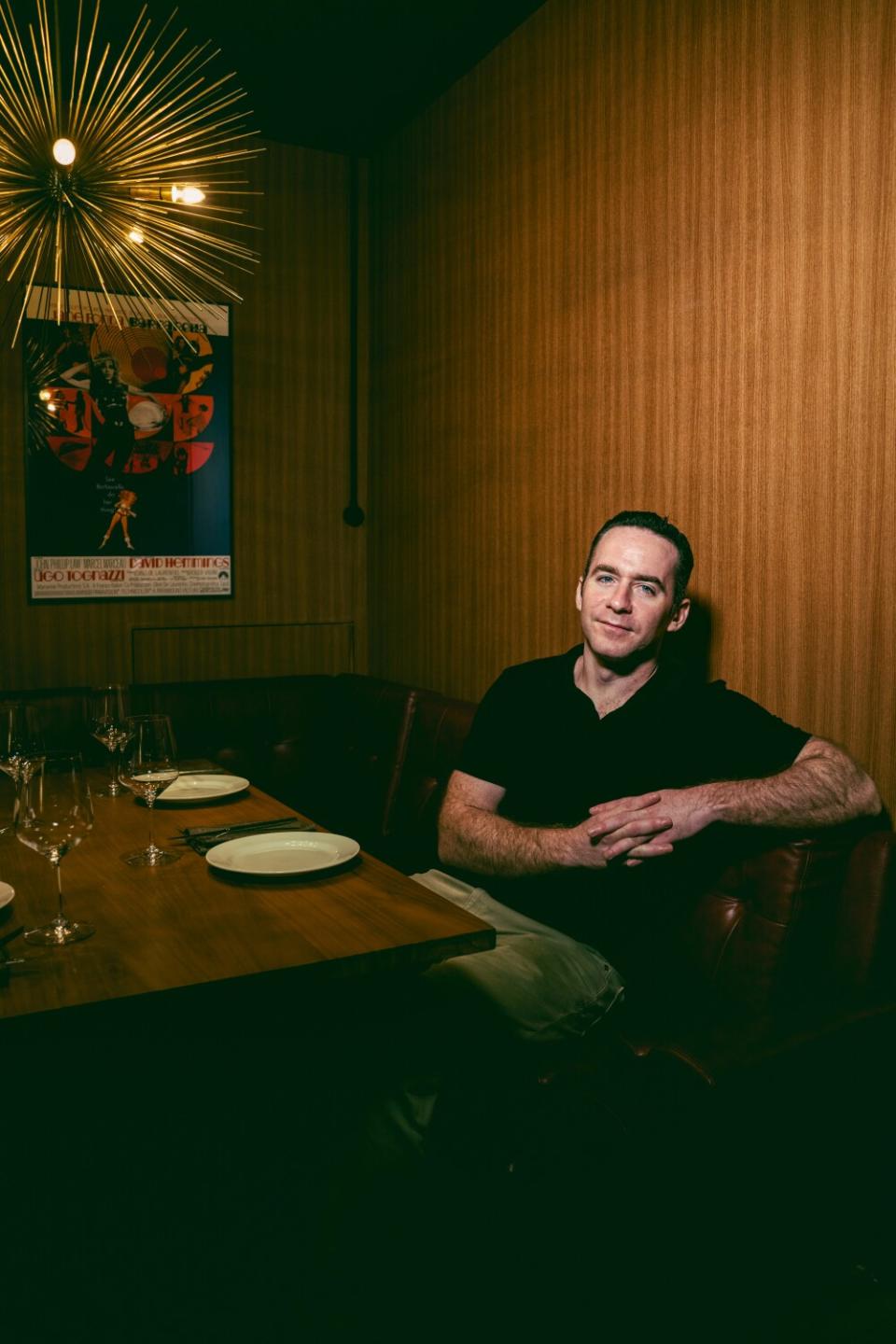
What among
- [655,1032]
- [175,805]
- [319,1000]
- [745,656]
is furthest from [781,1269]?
[175,805]

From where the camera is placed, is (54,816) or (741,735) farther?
(741,735)

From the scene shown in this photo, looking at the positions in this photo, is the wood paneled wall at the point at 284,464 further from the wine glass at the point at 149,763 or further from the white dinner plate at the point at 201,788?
the wine glass at the point at 149,763

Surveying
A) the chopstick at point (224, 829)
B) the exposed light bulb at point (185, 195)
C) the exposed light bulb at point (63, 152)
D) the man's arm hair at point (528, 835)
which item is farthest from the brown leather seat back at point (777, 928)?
the exposed light bulb at point (63, 152)

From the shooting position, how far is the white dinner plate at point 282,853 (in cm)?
164

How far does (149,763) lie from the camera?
175 centimetres

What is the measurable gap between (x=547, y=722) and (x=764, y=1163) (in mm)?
889

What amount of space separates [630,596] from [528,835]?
53 centimetres

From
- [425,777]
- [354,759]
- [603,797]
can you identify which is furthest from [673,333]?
[354,759]

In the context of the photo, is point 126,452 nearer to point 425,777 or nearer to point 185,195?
point 185,195

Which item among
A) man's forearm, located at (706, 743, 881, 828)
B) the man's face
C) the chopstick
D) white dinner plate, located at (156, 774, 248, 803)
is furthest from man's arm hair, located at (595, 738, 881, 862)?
white dinner plate, located at (156, 774, 248, 803)

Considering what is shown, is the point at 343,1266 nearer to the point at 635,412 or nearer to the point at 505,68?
the point at 635,412

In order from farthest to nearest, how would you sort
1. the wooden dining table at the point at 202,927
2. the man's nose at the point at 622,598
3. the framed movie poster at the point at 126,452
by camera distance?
1. the framed movie poster at the point at 126,452
2. the man's nose at the point at 622,598
3. the wooden dining table at the point at 202,927

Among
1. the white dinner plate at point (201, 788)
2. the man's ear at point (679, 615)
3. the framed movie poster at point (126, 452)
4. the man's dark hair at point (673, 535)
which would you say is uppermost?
the framed movie poster at point (126, 452)

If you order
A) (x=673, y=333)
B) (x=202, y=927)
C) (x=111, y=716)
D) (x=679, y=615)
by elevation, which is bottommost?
(x=202, y=927)
